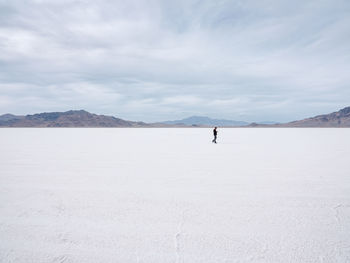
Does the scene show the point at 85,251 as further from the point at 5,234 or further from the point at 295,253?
the point at 295,253

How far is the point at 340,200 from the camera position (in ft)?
18.4

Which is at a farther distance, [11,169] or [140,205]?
[11,169]

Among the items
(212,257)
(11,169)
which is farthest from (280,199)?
(11,169)

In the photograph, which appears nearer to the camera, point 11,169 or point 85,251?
point 85,251

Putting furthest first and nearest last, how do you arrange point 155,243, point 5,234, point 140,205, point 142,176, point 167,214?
point 142,176 < point 140,205 < point 167,214 < point 5,234 < point 155,243

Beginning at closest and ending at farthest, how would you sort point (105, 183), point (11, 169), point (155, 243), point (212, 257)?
point (212, 257) < point (155, 243) < point (105, 183) < point (11, 169)

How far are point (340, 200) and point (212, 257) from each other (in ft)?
12.6

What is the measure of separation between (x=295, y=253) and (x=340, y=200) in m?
2.94

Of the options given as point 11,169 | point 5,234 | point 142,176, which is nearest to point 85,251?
point 5,234

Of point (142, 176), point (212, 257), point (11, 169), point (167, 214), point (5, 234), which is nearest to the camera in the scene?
point (212, 257)

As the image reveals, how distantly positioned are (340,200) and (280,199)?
126 centimetres

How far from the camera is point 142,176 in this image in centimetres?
826

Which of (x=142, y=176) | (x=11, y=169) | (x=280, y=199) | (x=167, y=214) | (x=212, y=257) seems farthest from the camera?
(x=11, y=169)

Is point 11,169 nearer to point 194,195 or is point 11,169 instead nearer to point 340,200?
point 194,195
